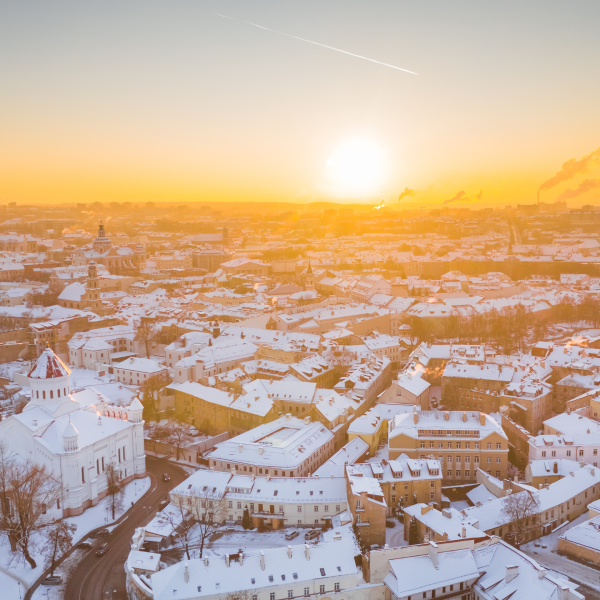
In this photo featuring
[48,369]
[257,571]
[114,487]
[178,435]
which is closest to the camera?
[257,571]

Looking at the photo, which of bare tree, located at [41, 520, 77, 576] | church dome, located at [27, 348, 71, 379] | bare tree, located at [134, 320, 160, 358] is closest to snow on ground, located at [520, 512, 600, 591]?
bare tree, located at [41, 520, 77, 576]

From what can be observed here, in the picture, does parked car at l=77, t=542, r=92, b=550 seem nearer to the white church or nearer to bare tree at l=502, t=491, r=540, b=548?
the white church

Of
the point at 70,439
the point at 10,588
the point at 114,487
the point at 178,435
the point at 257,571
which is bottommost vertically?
the point at 10,588

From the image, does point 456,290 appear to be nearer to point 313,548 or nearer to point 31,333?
point 31,333

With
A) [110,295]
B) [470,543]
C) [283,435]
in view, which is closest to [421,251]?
[110,295]

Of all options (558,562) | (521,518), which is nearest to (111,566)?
(521,518)

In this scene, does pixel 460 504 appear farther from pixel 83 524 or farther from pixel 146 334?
pixel 146 334

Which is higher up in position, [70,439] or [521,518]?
[70,439]
